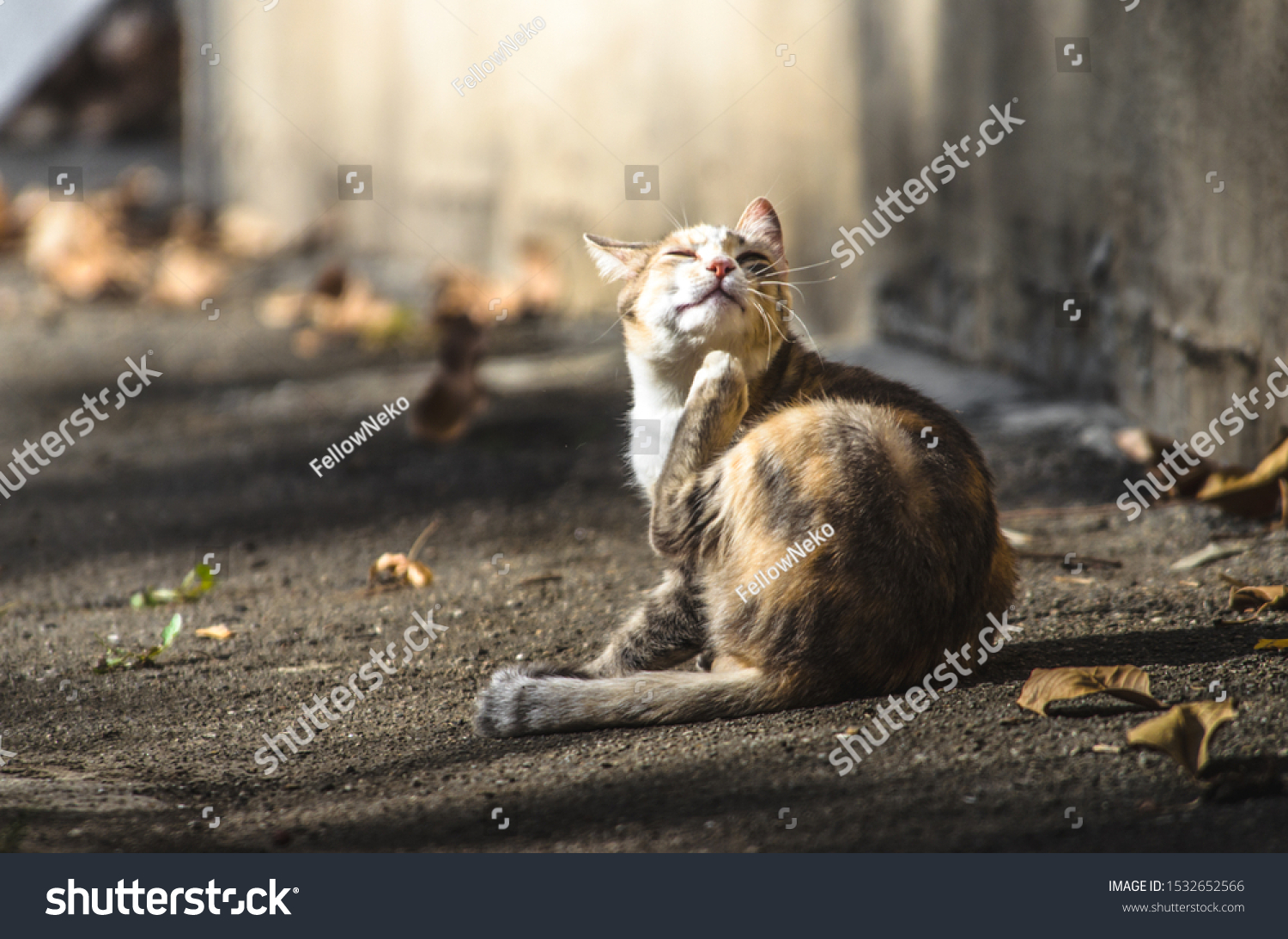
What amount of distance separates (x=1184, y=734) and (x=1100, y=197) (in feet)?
9.71

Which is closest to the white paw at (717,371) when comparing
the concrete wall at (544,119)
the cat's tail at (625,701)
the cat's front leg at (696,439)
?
the cat's front leg at (696,439)

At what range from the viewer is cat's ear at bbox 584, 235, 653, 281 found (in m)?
3.23

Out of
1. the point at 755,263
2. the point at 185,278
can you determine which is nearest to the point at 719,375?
the point at 755,263

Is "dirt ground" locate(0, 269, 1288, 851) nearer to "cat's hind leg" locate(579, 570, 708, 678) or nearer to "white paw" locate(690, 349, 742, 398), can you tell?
"cat's hind leg" locate(579, 570, 708, 678)

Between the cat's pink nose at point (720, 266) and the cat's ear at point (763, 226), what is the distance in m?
0.26

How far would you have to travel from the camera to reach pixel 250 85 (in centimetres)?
1257

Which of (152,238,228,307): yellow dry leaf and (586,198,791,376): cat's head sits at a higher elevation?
(152,238,228,307): yellow dry leaf

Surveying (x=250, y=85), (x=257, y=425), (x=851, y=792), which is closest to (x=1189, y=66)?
(x=851, y=792)

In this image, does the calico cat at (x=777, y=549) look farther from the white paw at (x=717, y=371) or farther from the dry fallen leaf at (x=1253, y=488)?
the dry fallen leaf at (x=1253, y=488)

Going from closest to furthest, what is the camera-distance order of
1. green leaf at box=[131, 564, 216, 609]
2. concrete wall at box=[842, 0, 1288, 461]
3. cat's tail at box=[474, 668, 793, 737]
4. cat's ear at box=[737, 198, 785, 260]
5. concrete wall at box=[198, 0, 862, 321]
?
cat's tail at box=[474, 668, 793, 737] → cat's ear at box=[737, 198, 785, 260] → concrete wall at box=[842, 0, 1288, 461] → green leaf at box=[131, 564, 216, 609] → concrete wall at box=[198, 0, 862, 321]

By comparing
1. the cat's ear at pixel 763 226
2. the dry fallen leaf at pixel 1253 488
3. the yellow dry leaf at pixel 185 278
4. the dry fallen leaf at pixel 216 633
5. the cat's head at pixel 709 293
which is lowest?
the dry fallen leaf at pixel 216 633

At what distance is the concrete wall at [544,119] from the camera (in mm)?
6562

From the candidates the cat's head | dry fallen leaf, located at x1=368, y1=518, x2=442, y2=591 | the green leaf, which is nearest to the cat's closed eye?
the cat's head

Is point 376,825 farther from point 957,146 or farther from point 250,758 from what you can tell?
point 957,146
